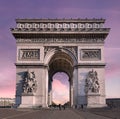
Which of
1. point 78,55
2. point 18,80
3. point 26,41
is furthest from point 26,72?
point 78,55

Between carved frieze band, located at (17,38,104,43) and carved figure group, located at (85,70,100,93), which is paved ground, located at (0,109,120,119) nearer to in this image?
carved figure group, located at (85,70,100,93)

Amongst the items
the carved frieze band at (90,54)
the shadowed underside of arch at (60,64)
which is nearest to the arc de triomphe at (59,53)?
the carved frieze band at (90,54)

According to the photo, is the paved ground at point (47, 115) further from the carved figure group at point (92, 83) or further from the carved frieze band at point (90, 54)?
the carved frieze band at point (90, 54)

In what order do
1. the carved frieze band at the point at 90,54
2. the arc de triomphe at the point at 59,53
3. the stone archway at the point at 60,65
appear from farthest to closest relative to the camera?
the stone archway at the point at 60,65 → the carved frieze band at the point at 90,54 → the arc de triomphe at the point at 59,53

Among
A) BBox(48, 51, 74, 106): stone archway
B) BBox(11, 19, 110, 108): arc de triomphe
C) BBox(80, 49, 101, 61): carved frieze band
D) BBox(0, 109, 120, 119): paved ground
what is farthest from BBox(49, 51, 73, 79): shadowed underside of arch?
BBox(0, 109, 120, 119): paved ground

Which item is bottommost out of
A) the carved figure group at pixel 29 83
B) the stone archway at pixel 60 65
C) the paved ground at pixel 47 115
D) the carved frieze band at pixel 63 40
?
the paved ground at pixel 47 115

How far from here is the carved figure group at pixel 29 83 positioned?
128ft

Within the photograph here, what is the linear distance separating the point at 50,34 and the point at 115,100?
1644cm

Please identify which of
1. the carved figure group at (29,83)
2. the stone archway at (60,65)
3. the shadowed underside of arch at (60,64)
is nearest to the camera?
the carved figure group at (29,83)

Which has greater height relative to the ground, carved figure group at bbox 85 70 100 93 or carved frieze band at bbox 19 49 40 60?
carved frieze band at bbox 19 49 40 60

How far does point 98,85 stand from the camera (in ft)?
129

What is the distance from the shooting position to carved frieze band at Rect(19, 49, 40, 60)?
40.6 meters

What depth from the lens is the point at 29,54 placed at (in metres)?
40.8

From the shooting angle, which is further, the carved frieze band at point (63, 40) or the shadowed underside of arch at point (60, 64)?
the shadowed underside of arch at point (60, 64)
